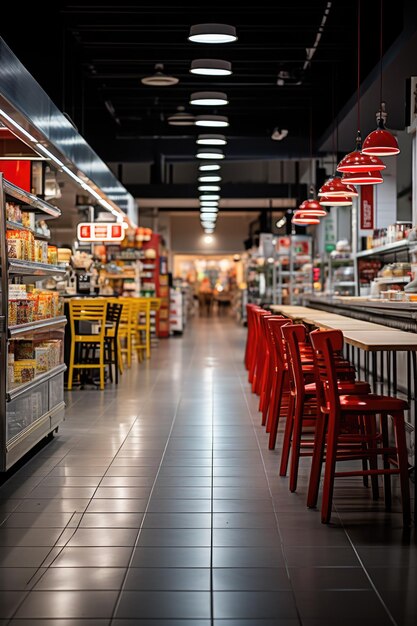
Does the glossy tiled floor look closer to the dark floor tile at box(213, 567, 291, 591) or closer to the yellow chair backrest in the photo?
the dark floor tile at box(213, 567, 291, 591)

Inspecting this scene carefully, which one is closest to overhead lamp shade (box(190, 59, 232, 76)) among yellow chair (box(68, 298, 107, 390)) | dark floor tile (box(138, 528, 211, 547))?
yellow chair (box(68, 298, 107, 390))

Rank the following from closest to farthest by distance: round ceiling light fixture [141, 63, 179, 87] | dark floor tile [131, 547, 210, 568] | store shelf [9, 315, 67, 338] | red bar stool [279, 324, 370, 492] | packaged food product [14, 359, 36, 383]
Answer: dark floor tile [131, 547, 210, 568] < red bar stool [279, 324, 370, 492] < store shelf [9, 315, 67, 338] < packaged food product [14, 359, 36, 383] < round ceiling light fixture [141, 63, 179, 87]

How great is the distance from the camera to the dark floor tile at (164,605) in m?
3.33

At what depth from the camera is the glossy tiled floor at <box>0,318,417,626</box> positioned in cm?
340

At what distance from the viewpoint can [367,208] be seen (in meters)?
15.8

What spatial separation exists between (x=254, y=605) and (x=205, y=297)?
39.9 m

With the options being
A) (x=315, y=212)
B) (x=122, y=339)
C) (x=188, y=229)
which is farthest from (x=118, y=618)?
(x=188, y=229)

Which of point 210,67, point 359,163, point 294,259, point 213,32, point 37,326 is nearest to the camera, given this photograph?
point 37,326

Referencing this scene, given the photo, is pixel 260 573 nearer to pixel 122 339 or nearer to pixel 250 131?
pixel 122 339

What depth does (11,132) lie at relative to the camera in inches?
311

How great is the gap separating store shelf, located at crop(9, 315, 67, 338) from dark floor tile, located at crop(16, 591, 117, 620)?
239 cm

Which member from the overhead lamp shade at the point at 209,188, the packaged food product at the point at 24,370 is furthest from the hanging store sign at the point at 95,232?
the packaged food product at the point at 24,370

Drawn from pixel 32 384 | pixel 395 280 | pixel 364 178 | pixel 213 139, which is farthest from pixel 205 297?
pixel 32 384

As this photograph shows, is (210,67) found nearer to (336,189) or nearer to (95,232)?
(336,189)
